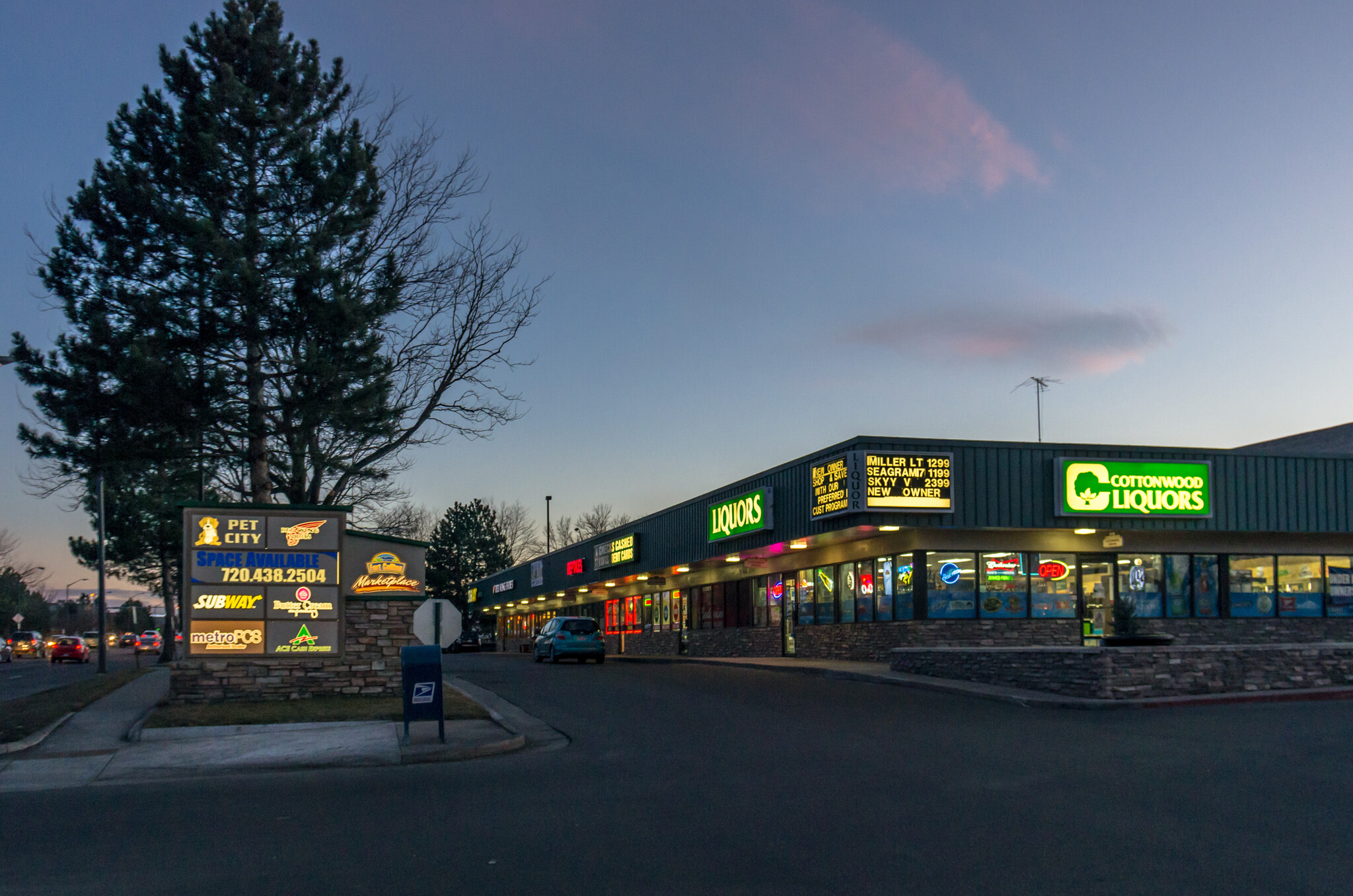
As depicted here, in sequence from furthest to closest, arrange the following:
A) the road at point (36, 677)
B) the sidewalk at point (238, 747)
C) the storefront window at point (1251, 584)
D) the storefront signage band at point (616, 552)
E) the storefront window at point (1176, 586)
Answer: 1. the storefront signage band at point (616, 552)
2. the storefront window at point (1251, 584)
3. the storefront window at point (1176, 586)
4. the road at point (36, 677)
5. the sidewalk at point (238, 747)

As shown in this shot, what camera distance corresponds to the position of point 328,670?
65.7 ft

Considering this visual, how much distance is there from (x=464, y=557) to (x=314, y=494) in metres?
71.3

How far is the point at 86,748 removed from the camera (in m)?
14.0

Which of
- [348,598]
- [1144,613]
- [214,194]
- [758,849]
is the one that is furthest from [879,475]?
[758,849]

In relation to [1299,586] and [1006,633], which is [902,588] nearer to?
[1006,633]

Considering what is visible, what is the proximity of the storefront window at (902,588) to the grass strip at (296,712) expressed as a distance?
12.5 meters

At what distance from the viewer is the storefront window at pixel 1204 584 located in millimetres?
29734

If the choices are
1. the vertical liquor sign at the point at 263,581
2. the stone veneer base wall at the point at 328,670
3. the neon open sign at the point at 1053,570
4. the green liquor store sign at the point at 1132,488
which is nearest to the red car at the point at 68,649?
the stone veneer base wall at the point at 328,670

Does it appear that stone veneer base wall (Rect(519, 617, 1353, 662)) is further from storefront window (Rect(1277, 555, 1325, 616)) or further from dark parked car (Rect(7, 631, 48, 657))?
dark parked car (Rect(7, 631, 48, 657))

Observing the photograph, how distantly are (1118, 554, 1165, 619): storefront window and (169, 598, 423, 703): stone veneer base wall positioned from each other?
62.0 ft

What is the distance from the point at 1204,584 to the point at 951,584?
784 cm

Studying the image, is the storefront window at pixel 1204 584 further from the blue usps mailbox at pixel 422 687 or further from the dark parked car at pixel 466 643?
the dark parked car at pixel 466 643

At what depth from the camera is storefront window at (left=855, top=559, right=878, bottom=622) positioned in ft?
96.9

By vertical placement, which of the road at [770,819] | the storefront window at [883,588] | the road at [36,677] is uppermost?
the storefront window at [883,588]
